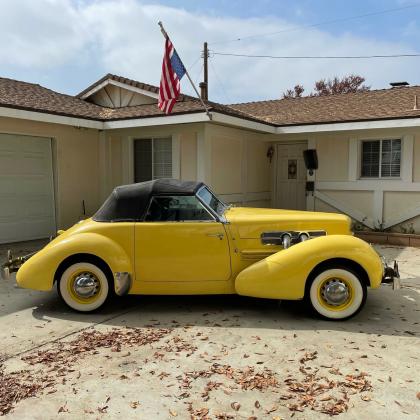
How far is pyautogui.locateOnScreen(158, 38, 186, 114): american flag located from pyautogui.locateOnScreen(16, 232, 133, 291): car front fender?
4.76m

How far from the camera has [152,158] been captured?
11625 millimetres

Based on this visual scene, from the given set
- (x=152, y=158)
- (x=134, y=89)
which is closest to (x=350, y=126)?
(x=152, y=158)

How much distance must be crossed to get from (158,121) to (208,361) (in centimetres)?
722

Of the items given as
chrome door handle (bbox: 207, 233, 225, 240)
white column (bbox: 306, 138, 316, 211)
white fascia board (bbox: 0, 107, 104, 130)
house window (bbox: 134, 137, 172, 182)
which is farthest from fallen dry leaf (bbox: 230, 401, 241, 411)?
white column (bbox: 306, 138, 316, 211)

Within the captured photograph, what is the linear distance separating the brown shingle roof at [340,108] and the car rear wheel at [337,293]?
21.7 ft

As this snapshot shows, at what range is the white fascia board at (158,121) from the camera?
967 cm

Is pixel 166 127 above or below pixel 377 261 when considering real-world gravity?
above

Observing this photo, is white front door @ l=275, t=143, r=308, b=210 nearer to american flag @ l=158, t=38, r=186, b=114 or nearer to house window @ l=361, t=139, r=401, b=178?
house window @ l=361, t=139, r=401, b=178

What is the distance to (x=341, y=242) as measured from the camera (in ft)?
16.5

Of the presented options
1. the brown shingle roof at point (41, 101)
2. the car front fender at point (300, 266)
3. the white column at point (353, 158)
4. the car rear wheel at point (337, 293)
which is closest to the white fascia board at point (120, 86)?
the brown shingle roof at point (41, 101)

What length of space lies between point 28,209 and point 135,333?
22.4ft

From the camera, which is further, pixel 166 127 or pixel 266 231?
pixel 166 127

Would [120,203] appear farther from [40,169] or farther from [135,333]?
[40,169]

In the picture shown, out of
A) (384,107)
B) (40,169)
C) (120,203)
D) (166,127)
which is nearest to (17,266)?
(120,203)
